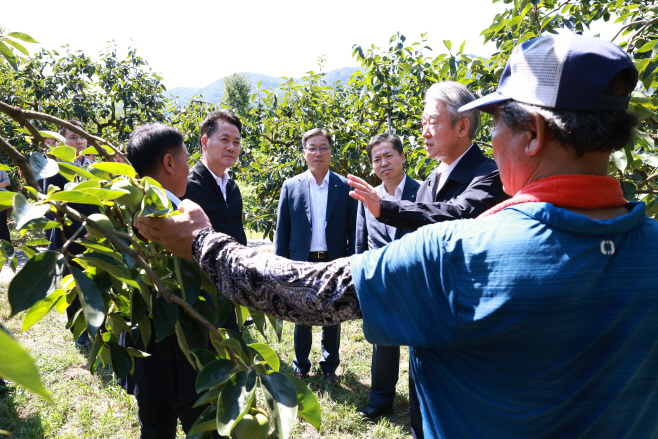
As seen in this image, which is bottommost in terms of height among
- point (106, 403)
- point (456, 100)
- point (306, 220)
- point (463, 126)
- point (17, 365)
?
point (106, 403)

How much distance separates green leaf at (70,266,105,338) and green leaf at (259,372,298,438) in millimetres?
329

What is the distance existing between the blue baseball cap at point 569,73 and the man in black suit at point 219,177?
2777 millimetres

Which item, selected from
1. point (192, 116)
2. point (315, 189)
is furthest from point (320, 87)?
point (192, 116)

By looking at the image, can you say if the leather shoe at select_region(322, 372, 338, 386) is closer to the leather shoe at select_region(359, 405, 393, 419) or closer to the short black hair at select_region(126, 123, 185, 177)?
the leather shoe at select_region(359, 405, 393, 419)

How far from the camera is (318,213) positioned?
4141 mm

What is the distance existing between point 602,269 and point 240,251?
2.24 feet

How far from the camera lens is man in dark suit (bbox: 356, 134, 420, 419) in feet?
10.6

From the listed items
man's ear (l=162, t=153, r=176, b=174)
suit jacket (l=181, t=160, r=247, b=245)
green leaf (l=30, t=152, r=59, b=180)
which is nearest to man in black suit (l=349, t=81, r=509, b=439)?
man's ear (l=162, t=153, r=176, b=174)

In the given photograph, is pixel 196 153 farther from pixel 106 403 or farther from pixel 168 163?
pixel 168 163

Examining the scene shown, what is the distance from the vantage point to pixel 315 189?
4.20 metres

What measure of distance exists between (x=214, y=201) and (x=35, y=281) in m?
2.66

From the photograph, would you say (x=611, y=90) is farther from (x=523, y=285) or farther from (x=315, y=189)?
(x=315, y=189)

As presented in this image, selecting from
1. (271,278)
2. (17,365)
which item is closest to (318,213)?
(271,278)

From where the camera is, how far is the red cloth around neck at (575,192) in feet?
2.68
